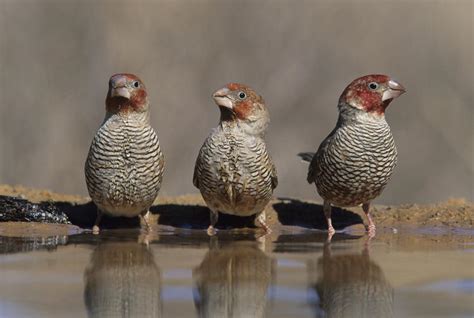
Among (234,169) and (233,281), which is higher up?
(234,169)

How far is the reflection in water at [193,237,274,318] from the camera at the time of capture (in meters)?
6.42

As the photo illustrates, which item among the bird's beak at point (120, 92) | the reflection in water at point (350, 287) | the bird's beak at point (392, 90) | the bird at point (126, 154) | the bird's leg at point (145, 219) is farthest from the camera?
the bird's leg at point (145, 219)

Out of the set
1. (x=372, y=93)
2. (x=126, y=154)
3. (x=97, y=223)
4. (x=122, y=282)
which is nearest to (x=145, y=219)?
(x=97, y=223)

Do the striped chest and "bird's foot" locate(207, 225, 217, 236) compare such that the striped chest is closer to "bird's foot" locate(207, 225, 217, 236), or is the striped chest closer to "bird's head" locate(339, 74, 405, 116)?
"bird's head" locate(339, 74, 405, 116)

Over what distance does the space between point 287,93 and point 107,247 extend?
19.7 feet

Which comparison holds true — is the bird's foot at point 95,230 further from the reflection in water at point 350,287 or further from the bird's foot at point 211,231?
the reflection in water at point 350,287

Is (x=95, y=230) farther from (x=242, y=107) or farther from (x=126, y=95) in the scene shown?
(x=242, y=107)

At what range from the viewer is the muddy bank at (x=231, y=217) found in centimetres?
973

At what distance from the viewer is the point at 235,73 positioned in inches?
561

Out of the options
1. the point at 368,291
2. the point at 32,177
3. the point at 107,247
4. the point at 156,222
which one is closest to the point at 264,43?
the point at 32,177

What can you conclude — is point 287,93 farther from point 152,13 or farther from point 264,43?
point 152,13

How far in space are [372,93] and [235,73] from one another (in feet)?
17.0

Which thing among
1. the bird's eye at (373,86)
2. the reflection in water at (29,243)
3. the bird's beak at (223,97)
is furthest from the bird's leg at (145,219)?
the bird's eye at (373,86)

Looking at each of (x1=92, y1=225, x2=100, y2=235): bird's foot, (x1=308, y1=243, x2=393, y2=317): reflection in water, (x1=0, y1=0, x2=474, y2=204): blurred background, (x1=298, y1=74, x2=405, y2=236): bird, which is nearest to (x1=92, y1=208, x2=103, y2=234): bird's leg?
(x1=92, y1=225, x2=100, y2=235): bird's foot
